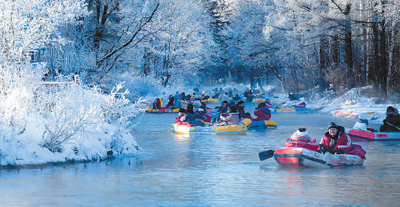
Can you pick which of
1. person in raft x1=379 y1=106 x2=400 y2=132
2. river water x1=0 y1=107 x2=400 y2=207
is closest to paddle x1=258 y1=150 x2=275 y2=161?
river water x1=0 y1=107 x2=400 y2=207

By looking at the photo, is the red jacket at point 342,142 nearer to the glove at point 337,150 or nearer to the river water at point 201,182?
the glove at point 337,150

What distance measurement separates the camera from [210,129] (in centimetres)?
2472

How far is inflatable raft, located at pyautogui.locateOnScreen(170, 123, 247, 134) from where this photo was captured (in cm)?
2456

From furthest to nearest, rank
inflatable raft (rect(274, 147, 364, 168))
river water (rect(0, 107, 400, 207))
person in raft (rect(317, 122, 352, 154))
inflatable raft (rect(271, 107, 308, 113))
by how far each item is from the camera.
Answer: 1. inflatable raft (rect(271, 107, 308, 113))
2. person in raft (rect(317, 122, 352, 154))
3. inflatable raft (rect(274, 147, 364, 168))
4. river water (rect(0, 107, 400, 207))

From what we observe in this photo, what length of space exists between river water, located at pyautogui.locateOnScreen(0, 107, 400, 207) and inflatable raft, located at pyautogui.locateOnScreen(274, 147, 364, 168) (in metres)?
0.23

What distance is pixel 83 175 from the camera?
1414cm

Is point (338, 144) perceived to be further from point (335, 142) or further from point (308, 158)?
point (308, 158)

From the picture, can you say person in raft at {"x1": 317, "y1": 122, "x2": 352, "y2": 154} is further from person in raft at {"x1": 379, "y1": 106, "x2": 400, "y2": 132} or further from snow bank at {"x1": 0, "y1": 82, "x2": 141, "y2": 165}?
person in raft at {"x1": 379, "y1": 106, "x2": 400, "y2": 132}

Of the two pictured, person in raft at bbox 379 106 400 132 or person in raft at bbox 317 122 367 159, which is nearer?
person in raft at bbox 317 122 367 159

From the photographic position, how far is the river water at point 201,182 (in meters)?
11.2

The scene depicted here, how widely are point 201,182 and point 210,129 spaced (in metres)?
11.5

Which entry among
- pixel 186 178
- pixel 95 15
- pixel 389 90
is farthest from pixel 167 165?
pixel 389 90

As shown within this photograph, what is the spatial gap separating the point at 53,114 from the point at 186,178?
435cm

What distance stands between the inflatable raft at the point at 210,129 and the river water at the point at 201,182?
15.8 ft
